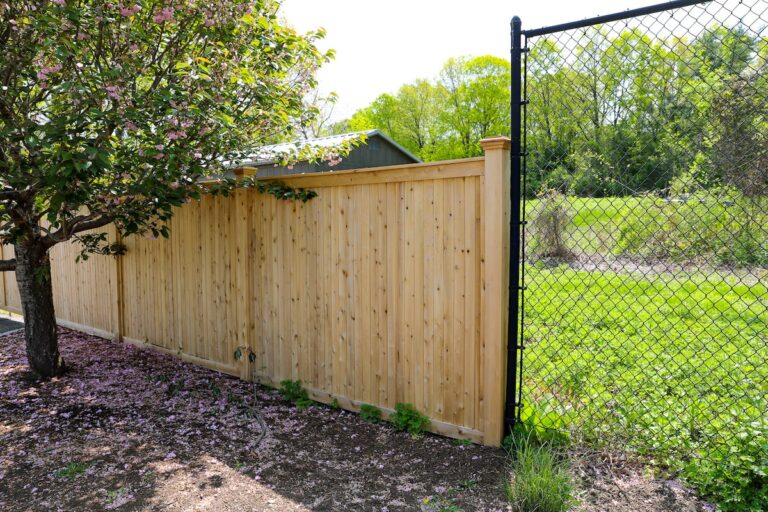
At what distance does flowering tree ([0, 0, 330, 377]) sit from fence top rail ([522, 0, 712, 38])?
5.86ft

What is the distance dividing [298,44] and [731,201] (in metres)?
2.95

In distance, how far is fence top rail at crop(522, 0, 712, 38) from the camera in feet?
7.97

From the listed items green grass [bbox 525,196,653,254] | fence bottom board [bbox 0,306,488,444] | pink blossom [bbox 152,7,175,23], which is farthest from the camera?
pink blossom [bbox 152,7,175,23]

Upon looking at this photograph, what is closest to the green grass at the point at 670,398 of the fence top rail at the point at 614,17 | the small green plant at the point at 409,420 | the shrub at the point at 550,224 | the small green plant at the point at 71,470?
the shrub at the point at 550,224

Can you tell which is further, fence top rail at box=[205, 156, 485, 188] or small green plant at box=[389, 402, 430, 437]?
small green plant at box=[389, 402, 430, 437]

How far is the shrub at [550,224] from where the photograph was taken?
2.94m

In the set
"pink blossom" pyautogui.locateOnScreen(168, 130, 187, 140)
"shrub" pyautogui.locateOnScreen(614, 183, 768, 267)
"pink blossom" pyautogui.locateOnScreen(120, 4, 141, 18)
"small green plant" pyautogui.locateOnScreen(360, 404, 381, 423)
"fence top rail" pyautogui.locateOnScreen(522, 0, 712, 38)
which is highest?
"pink blossom" pyautogui.locateOnScreen(120, 4, 141, 18)

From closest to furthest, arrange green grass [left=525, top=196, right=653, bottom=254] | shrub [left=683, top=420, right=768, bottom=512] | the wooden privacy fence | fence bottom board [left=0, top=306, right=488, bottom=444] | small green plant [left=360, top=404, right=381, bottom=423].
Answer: shrub [left=683, top=420, right=768, bottom=512]
green grass [left=525, top=196, right=653, bottom=254]
the wooden privacy fence
fence bottom board [left=0, top=306, right=488, bottom=444]
small green plant [left=360, top=404, right=381, bottom=423]

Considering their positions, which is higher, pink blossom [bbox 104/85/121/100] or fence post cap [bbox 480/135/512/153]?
pink blossom [bbox 104/85/121/100]

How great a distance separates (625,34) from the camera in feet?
8.64

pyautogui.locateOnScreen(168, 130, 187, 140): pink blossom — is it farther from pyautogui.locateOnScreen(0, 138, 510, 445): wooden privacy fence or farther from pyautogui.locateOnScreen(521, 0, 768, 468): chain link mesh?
pyautogui.locateOnScreen(521, 0, 768, 468): chain link mesh

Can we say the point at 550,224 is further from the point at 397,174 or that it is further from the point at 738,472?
the point at 738,472

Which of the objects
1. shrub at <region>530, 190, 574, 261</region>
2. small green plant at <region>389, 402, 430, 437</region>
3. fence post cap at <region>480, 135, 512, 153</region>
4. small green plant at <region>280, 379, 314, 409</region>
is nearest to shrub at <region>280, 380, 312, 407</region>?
small green plant at <region>280, 379, 314, 409</region>

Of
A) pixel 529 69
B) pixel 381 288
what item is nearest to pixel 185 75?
pixel 381 288
